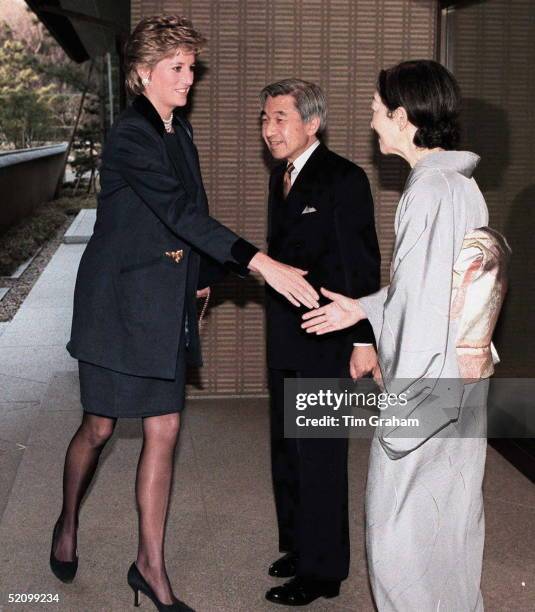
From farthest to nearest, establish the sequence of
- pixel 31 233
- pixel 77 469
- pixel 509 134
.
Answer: pixel 31 233, pixel 509 134, pixel 77 469

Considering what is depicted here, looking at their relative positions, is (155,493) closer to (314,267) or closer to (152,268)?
(152,268)

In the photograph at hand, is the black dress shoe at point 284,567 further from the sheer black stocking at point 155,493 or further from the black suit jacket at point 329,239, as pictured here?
the black suit jacket at point 329,239

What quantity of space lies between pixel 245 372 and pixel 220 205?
102 cm

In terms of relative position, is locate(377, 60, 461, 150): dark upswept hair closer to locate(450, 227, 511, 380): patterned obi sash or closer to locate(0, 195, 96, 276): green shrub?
locate(450, 227, 511, 380): patterned obi sash

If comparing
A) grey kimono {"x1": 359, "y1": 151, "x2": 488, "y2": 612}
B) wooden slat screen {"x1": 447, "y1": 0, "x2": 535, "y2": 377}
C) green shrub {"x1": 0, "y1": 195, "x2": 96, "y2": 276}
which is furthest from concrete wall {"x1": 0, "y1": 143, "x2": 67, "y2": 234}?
grey kimono {"x1": 359, "y1": 151, "x2": 488, "y2": 612}

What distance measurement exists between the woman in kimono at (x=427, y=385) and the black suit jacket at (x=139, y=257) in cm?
85

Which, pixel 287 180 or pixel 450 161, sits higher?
pixel 450 161

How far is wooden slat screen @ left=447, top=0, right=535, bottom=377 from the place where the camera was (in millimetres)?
5266

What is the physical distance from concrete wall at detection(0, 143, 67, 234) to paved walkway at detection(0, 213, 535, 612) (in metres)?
11.1

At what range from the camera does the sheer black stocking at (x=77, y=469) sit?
376 centimetres

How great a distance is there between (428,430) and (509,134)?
10.5 feet

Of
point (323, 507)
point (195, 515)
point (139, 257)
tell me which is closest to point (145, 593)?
point (323, 507)

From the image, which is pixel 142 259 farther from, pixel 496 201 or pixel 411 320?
pixel 496 201

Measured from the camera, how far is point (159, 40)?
11.1 ft
